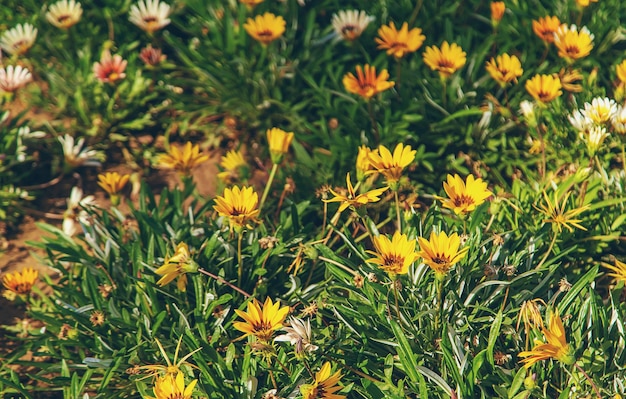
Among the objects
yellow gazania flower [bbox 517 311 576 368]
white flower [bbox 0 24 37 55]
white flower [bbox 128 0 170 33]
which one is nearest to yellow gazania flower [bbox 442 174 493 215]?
yellow gazania flower [bbox 517 311 576 368]

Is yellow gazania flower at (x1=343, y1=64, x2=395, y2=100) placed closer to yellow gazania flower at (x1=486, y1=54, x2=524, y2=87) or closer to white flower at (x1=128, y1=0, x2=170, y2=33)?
yellow gazania flower at (x1=486, y1=54, x2=524, y2=87)

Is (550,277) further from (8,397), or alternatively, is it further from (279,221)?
(8,397)

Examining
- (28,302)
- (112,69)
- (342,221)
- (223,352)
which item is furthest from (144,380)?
(112,69)

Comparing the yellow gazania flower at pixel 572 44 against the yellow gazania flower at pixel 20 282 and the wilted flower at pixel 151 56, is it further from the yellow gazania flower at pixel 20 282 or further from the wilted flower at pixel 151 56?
the yellow gazania flower at pixel 20 282

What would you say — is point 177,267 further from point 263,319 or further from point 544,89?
point 544,89

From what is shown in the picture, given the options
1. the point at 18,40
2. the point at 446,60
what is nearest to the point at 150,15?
the point at 18,40
